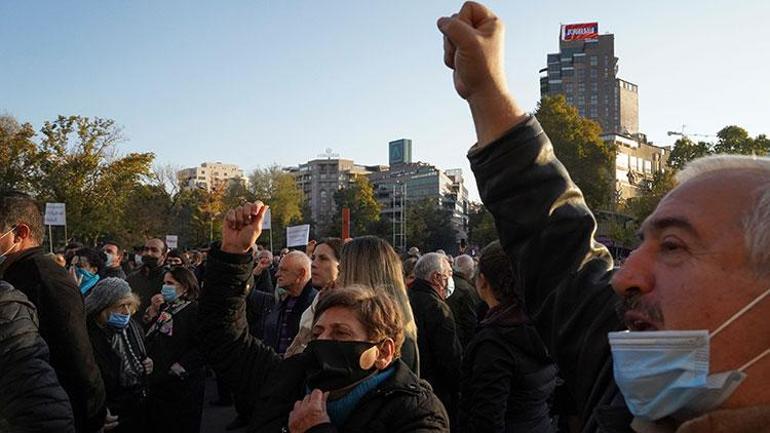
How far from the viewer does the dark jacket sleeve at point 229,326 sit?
3.08 meters

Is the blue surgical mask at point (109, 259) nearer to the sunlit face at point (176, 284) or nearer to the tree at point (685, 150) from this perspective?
the sunlit face at point (176, 284)

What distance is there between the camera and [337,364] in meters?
2.69

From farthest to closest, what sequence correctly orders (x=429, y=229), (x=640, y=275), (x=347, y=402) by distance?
(x=429, y=229), (x=347, y=402), (x=640, y=275)

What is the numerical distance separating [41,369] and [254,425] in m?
1.00

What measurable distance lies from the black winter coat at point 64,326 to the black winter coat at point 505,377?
6.84 feet

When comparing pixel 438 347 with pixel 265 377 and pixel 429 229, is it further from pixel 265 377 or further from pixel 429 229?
pixel 429 229

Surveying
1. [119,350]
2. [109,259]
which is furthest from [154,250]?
[119,350]

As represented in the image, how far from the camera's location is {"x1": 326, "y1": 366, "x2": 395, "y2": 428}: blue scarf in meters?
2.64

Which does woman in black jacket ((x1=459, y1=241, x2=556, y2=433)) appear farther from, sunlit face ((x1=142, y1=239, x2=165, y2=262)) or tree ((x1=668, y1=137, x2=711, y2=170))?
tree ((x1=668, y1=137, x2=711, y2=170))

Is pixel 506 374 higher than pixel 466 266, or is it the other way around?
pixel 466 266

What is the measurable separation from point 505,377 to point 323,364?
1539 mm

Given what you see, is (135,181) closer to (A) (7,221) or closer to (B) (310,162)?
(A) (7,221)

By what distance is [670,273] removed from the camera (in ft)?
5.00

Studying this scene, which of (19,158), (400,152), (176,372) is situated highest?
(400,152)
